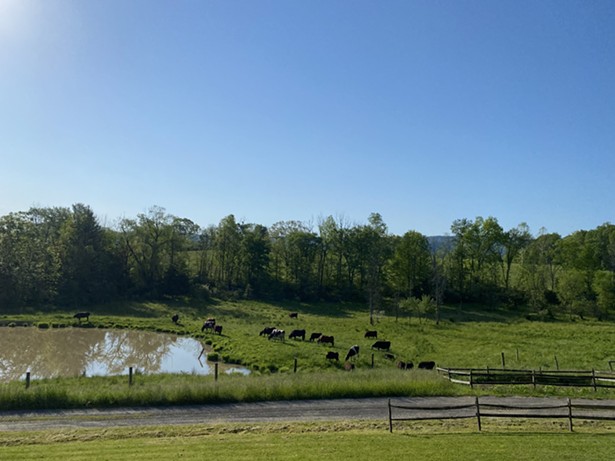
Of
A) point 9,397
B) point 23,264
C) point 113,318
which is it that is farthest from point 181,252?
point 9,397

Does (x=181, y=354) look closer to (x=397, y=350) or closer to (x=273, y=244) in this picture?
(x=397, y=350)

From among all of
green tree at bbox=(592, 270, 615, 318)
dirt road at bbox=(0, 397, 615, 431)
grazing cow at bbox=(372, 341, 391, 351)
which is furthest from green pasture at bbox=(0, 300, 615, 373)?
dirt road at bbox=(0, 397, 615, 431)

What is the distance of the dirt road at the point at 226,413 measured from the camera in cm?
1609

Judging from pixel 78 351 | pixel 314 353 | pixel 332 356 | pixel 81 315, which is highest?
pixel 81 315

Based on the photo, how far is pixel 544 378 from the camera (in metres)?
21.1

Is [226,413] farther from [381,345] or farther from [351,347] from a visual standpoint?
[381,345]

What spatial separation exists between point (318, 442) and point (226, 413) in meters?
5.19

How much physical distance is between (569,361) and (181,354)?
85.1 ft

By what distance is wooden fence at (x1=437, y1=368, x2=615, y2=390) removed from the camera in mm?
20531

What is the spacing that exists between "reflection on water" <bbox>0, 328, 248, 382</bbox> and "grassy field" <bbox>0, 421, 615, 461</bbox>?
36.9 feet

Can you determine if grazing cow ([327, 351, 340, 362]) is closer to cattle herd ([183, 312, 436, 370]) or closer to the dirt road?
cattle herd ([183, 312, 436, 370])

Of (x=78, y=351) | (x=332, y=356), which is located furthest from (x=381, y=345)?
(x=78, y=351)

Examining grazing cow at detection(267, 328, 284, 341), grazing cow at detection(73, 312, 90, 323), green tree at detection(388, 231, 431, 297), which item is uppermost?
green tree at detection(388, 231, 431, 297)

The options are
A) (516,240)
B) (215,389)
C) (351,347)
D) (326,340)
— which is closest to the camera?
(215,389)
